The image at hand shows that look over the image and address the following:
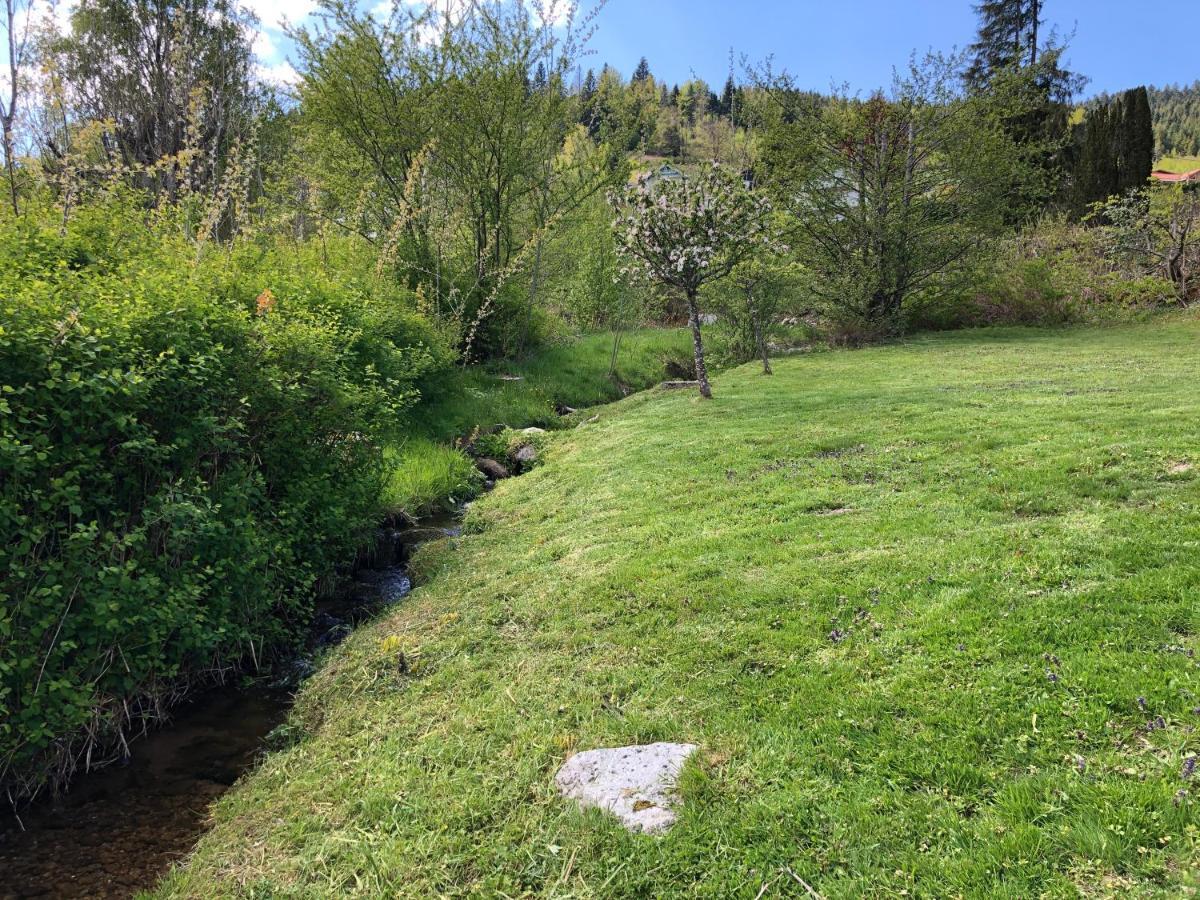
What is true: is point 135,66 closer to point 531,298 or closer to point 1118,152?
point 531,298

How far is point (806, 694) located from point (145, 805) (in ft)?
13.2

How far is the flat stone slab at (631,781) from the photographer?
2.89 metres

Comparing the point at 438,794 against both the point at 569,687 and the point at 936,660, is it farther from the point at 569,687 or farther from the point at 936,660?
the point at 936,660

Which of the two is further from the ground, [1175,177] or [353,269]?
[1175,177]

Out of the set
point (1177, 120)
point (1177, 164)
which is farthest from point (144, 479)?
point (1177, 120)

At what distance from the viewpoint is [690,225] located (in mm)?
11219

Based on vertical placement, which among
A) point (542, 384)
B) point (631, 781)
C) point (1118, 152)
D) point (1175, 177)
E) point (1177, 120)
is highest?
point (1177, 120)

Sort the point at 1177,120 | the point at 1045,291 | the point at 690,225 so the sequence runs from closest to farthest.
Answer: the point at 690,225 → the point at 1045,291 → the point at 1177,120

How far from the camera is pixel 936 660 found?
3.50m

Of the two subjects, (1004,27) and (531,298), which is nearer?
(531,298)

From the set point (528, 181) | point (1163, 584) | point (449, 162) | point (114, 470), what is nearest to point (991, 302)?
point (528, 181)

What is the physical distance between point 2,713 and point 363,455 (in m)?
3.71

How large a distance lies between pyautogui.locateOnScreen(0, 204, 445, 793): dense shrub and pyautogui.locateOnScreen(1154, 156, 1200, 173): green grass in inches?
3411

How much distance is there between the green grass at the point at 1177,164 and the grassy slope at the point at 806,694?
82.0 meters
